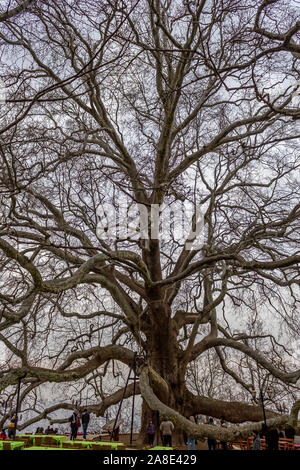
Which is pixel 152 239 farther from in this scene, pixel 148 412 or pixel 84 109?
pixel 148 412

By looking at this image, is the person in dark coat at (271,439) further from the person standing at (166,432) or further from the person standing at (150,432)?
the person standing at (150,432)

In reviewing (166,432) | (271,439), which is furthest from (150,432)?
(271,439)

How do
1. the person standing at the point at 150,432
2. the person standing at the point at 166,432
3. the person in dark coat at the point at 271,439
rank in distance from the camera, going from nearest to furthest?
1. the person in dark coat at the point at 271,439
2. the person standing at the point at 166,432
3. the person standing at the point at 150,432

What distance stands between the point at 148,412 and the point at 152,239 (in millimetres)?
4234

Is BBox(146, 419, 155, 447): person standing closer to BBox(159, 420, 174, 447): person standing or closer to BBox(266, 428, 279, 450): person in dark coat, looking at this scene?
BBox(159, 420, 174, 447): person standing

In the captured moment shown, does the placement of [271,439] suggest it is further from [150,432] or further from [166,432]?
[150,432]

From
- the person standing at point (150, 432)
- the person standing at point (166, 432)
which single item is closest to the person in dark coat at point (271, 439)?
the person standing at point (166, 432)

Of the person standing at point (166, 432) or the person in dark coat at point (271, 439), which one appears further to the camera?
the person standing at point (166, 432)

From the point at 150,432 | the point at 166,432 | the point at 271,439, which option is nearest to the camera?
the point at 271,439

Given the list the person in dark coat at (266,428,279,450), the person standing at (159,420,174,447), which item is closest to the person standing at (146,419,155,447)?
the person standing at (159,420,174,447)

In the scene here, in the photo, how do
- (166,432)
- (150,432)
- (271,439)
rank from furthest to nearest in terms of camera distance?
(150,432), (166,432), (271,439)

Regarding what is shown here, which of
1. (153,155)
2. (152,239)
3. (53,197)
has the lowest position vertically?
(152,239)
